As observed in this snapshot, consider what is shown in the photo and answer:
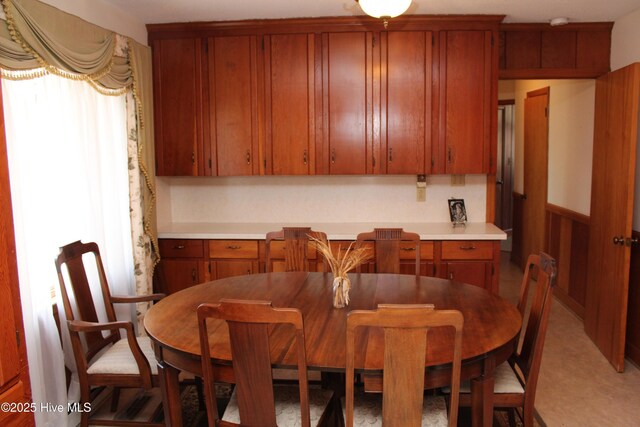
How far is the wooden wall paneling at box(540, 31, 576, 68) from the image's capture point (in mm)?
4055

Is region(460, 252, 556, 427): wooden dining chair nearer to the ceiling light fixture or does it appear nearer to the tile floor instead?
the tile floor

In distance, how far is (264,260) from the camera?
13.0 ft

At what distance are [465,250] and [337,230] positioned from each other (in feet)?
3.21

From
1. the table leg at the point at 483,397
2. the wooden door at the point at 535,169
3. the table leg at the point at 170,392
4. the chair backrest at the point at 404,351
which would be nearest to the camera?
the chair backrest at the point at 404,351

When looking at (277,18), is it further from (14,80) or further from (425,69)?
(14,80)

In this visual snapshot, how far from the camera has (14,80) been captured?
8.11 ft

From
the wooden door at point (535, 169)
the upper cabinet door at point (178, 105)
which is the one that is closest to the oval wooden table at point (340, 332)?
the upper cabinet door at point (178, 105)

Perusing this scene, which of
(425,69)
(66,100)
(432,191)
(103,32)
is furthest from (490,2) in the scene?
(66,100)

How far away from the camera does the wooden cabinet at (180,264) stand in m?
4.02

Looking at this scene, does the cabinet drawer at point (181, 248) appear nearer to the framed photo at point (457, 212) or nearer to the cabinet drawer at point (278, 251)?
the cabinet drawer at point (278, 251)

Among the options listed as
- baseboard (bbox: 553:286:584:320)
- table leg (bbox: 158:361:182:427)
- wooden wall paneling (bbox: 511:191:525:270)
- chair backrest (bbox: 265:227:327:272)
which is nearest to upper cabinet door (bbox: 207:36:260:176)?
chair backrest (bbox: 265:227:327:272)

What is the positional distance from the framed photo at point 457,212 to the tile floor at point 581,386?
1156 millimetres

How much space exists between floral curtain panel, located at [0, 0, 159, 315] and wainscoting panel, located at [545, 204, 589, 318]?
11.9 feet

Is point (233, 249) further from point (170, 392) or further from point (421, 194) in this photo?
point (170, 392)
